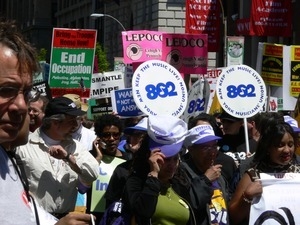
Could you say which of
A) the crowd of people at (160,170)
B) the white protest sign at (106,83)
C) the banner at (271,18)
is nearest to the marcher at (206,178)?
the crowd of people at (160,170)

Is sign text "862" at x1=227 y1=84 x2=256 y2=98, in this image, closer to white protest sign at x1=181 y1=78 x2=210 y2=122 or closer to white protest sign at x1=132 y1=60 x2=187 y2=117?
white protest sign at x1=132 y1=60 x2=187 y2=117

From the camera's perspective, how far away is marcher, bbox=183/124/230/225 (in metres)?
5.78

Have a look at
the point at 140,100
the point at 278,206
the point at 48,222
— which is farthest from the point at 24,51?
the point at 140,100

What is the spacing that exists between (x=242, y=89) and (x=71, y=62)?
17.3 ft

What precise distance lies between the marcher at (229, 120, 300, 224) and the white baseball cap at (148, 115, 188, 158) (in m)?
0.50

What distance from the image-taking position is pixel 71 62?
50.7ft

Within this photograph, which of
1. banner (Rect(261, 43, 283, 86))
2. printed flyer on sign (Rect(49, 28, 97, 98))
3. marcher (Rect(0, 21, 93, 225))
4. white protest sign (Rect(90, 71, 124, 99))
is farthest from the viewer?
white protest sign (Rect(90, 71, 124, 99))

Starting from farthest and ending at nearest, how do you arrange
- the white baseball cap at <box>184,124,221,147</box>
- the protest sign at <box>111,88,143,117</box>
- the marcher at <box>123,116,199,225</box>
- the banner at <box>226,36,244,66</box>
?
1. the banner at <box>226,36,244,66</box>
2. the protest sign at <box>111,88,143,117</box>
3. the white baseball cap at <box>184,124,221,147</box>
4. the marcher at <box>123,116,199,225</box>

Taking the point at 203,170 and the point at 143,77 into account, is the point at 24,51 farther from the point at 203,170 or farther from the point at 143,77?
the point at 143,77

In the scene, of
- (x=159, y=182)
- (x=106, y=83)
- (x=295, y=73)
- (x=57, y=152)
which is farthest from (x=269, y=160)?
(x=106, y=83)

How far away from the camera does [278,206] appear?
18.5 feet

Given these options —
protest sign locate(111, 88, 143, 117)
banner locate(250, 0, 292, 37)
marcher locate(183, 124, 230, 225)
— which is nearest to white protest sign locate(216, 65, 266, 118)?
protest sign locate(111, 88, 143, 117)

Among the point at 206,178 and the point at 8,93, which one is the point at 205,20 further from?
the point at 8,93

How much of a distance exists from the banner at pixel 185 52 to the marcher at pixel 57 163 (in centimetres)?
896
